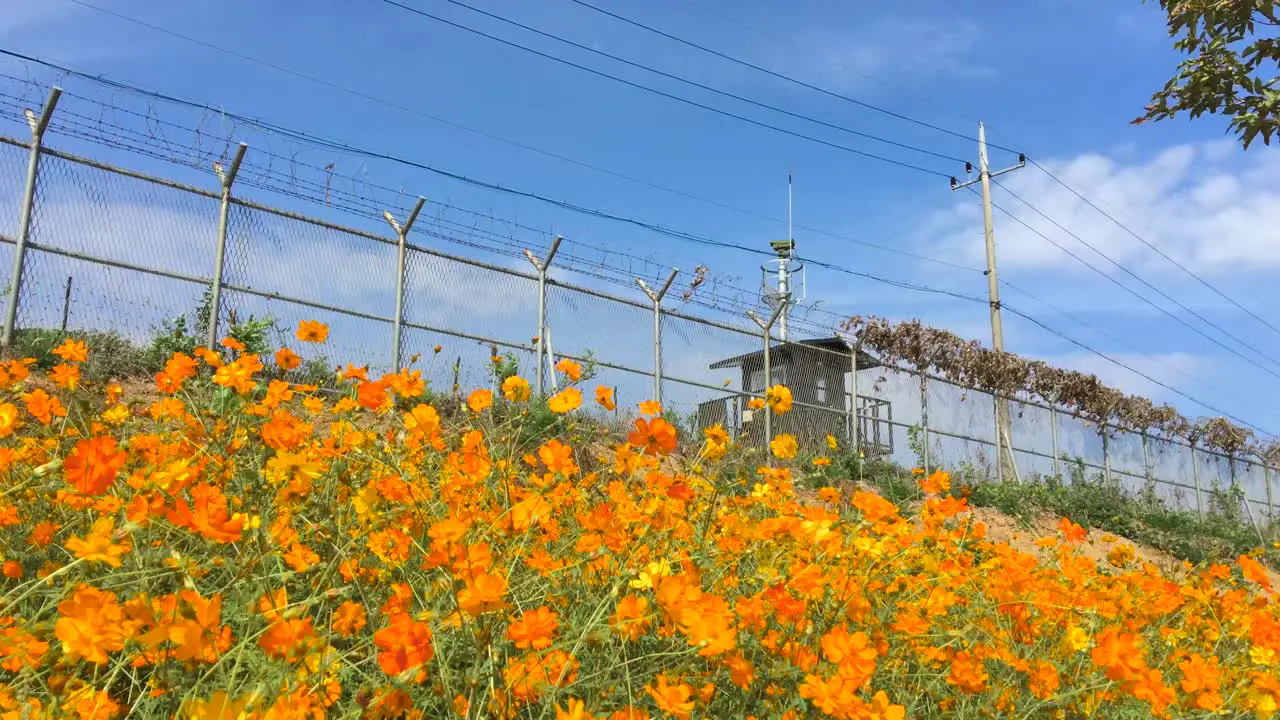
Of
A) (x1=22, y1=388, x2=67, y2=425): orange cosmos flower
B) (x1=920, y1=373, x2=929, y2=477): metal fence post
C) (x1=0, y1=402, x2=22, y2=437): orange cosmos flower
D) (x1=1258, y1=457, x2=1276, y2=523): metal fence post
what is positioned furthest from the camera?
(x1=1258, y1=457, x2=1276, y2=523): metal fence post

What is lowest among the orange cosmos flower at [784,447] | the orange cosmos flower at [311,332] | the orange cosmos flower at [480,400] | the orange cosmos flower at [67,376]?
the orange cosmos flower at [784,447]

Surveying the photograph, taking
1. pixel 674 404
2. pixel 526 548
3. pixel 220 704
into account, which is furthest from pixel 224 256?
pixel 220 704

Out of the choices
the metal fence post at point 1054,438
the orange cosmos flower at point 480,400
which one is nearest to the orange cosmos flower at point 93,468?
the orange cosmos flower at point 480,400

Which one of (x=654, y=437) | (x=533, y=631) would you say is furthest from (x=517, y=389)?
(x=533, y=631)

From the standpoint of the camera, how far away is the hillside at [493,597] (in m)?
1.00

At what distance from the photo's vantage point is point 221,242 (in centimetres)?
629

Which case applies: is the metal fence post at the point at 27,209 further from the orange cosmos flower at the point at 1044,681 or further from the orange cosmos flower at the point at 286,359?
the orange cosmos flower at the point at 1044,681

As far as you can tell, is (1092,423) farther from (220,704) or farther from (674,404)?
(220,704)

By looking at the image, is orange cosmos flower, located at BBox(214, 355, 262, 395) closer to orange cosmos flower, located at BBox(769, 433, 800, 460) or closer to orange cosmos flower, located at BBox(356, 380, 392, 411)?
orange cosmos flower, located at BBox(356, 380, 392, 411)

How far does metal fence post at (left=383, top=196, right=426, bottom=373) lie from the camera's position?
6.96m

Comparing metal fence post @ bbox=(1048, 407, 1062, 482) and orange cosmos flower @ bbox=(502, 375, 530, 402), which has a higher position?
metal fence post @ bbox=(1048, 407, 1062, 482)

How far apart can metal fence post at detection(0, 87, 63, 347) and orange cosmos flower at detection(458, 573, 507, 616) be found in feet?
18.7

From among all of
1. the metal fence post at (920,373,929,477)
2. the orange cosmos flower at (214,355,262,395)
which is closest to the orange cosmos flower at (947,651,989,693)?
the orange cosmos flower at (214,355,262,395)

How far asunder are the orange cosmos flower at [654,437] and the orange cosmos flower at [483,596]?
0.55 meters
